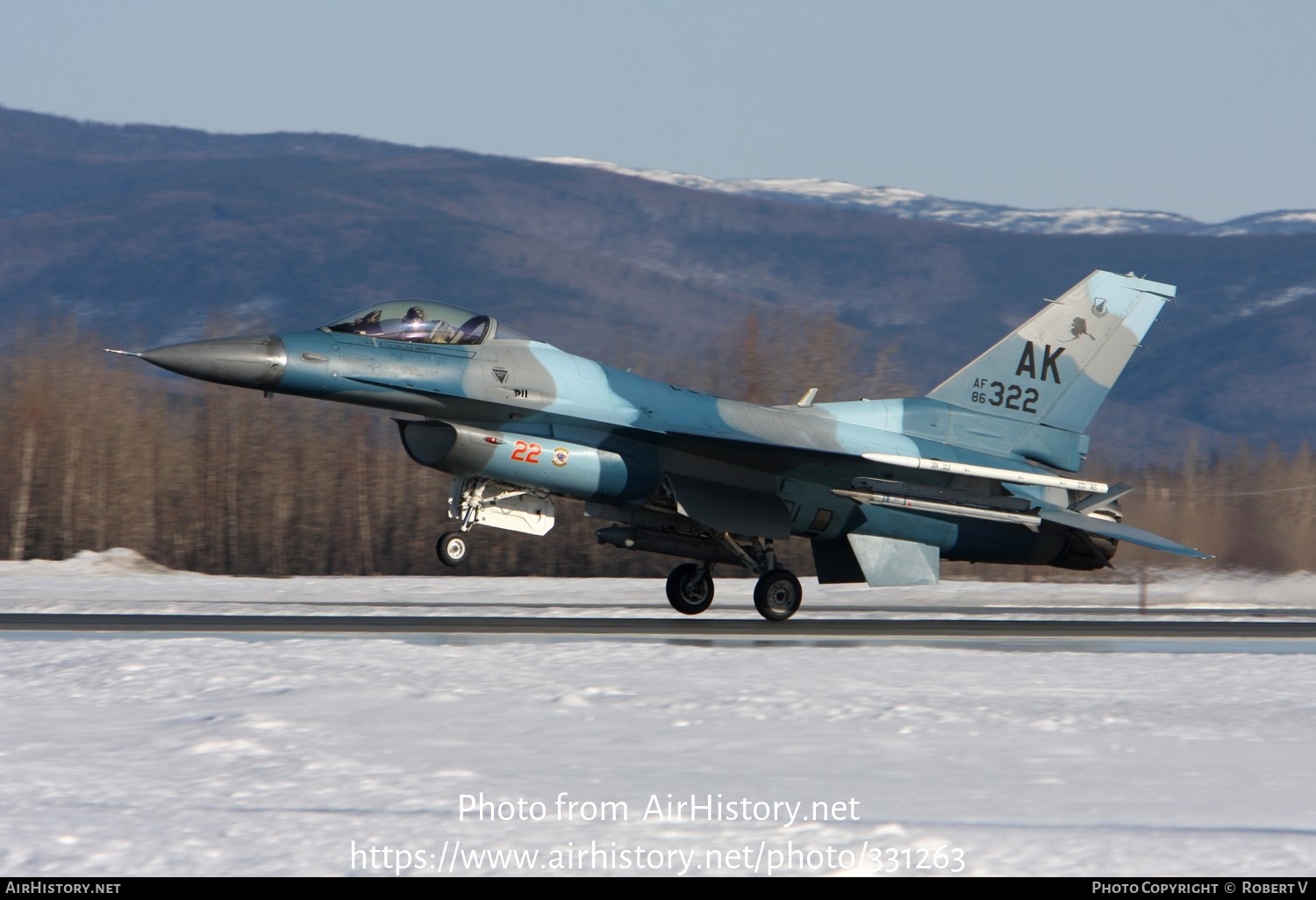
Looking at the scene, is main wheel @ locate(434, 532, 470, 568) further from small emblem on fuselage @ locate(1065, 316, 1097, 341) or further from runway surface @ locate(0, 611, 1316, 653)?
small emblem on fuselage @ locate(1065, 316, 1097, 341)

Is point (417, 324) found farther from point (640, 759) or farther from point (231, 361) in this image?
point (640, 759)

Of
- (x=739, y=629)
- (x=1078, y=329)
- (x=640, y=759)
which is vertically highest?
(x=1078, y=329)

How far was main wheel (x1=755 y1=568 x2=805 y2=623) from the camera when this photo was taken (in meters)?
17.6

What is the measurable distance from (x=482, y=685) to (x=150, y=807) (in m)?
4.01

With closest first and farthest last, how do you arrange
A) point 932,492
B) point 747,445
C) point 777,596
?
point 747,445 < point 777,596 < point 932,492

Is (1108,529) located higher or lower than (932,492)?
lower

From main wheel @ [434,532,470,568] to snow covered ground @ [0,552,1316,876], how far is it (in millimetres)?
1090

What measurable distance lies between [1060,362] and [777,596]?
493 centimetres

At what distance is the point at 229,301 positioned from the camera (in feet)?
589

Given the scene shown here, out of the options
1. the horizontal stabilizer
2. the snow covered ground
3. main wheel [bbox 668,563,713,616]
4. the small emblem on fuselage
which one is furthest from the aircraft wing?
the snow covered ground

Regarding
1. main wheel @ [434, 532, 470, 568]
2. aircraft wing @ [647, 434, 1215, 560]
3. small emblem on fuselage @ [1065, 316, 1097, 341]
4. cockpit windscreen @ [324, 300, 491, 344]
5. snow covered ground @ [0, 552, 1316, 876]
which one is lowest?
snow covered ground @ [0, 552, 1316, 876]

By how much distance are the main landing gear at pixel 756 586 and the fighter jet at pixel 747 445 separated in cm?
2

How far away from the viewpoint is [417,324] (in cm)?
1605

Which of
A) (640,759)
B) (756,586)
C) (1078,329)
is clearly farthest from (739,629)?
(640,759)
